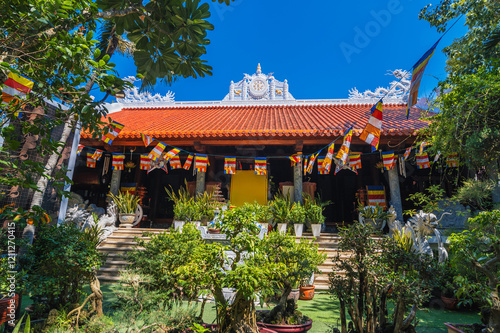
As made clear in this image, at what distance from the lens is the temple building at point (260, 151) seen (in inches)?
304

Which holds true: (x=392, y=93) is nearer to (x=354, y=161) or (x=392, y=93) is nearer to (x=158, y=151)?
(x=354, y=161)

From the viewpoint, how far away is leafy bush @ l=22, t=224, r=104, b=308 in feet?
9.29

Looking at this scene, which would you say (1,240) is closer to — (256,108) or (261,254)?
(261,254)

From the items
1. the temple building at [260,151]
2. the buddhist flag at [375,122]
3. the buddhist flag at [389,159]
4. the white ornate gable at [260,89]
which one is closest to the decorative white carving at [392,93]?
the temple building at [260,151]

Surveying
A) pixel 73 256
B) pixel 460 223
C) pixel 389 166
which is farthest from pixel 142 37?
pixel 460 223

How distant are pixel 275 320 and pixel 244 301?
813 millimetres

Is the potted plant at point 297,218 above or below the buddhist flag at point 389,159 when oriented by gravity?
below

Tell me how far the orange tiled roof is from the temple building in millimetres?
30

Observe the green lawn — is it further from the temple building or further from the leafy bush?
the temple building

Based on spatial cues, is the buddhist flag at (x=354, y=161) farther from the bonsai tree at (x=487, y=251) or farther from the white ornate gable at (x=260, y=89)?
the white ornate gable at (x=260, y=89)

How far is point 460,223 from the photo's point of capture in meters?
6.73

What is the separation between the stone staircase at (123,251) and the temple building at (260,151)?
1601 mm

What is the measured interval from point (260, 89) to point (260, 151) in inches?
197

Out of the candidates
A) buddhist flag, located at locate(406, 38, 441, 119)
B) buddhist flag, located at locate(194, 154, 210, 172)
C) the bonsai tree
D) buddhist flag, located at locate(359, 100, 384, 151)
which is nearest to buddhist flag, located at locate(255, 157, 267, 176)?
buddhist flag, located at locate(194, 154, 210, 172)
